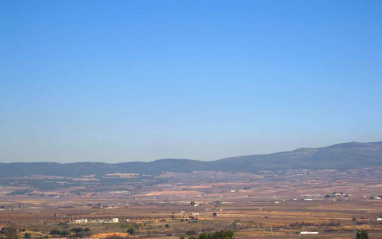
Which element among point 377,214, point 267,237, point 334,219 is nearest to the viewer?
point 267,237

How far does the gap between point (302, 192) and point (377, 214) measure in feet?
271

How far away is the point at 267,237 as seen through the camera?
69.5 meters

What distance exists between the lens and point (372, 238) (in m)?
65.0

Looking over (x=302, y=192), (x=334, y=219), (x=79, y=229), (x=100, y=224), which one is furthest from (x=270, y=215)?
(x=302, y=192)

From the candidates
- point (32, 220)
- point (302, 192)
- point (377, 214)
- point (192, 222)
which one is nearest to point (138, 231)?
point (192, 222)

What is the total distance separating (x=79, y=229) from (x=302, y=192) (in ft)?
383

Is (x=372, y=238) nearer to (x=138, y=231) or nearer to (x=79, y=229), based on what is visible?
(x=138, y=231)

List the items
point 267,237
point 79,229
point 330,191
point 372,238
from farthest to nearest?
A: point 330,191 < point 79,229 < point 267,237 < point 372,238

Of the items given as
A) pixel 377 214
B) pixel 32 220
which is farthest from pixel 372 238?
pixel 32 220

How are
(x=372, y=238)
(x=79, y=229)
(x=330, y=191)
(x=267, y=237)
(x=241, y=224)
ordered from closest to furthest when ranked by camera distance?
(x=372, y=238) < (x=267, y=237) < (x=79, y=229) < (x=241, y=224) < (x=330, y=191)

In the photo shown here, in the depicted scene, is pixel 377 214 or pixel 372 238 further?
pixel 377 214

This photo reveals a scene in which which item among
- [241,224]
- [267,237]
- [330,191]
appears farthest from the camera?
[330,191]

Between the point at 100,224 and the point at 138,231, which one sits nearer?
the point at 138,231

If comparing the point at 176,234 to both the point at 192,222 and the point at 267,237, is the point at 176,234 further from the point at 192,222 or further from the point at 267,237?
the point at 192,222
